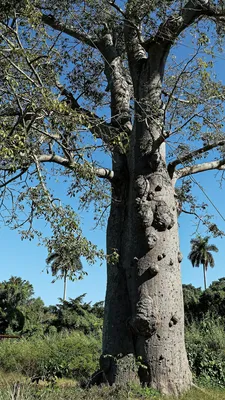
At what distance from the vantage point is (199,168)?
831 centimetres

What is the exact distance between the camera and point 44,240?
6125mm

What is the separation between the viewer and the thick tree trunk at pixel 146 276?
20.0ft

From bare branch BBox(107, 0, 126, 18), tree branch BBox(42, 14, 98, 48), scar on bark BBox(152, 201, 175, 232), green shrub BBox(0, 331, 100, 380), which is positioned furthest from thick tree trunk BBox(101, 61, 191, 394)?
green shrub BBox(0, 331, 100, 380)

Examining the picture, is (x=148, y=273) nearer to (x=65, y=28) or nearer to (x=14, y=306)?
(x=65, y=28)

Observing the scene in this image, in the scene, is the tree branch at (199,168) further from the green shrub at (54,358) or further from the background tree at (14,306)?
the background tree at (14,306)

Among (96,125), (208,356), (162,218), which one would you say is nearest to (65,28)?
(96,125)

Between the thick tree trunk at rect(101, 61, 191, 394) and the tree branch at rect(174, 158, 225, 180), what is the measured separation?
802 millimetres

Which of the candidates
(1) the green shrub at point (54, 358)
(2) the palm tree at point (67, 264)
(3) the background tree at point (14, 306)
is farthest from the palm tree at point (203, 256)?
(2) the palm tree at point (67, 264)

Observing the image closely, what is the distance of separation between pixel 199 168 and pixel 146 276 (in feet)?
9.61

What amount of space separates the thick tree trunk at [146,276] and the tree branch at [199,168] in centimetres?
80

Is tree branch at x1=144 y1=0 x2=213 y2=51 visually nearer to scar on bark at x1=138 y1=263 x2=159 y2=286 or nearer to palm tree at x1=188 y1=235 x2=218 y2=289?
scar on bark at x1=138 y1=263 x2=159 y2=286

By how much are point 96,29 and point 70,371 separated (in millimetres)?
7397

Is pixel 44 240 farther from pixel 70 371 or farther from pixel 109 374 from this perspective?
pixel 70 371

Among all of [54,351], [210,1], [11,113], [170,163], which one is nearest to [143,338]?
[170,163]
